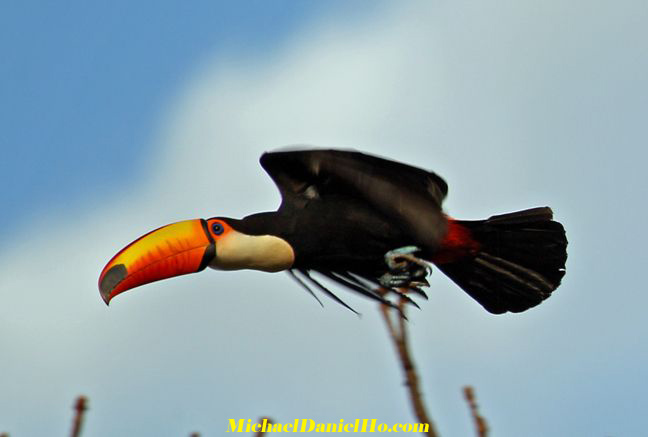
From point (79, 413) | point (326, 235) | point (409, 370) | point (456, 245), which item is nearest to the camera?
point (79, 413)

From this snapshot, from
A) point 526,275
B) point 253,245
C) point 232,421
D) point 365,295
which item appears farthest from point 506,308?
point 232,421

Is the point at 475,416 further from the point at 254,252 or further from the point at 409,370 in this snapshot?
the point at 254,252

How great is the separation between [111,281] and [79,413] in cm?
561

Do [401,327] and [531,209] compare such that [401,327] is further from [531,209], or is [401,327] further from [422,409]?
[531,209]

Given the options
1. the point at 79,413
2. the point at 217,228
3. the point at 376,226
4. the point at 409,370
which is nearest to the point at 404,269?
the point at 376,226

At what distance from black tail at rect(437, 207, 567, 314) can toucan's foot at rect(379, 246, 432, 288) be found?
0.56 m

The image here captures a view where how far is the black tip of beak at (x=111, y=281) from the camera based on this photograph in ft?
30.6

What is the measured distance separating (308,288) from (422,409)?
17.7 ft

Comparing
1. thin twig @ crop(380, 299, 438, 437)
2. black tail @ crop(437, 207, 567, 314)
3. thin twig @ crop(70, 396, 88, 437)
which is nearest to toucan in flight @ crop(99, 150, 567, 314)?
black tail @ crop(437, 207, 567, 314)

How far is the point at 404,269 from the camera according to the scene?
30.8 ft

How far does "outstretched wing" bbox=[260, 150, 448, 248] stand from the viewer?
29.2ft

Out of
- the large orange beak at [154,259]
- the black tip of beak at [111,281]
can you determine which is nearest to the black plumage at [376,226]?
the large orange beak at [154,259]

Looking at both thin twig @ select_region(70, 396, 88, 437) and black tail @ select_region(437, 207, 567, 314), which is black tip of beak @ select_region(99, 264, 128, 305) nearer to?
black tail @ select_region(437, 207, 567, 314)

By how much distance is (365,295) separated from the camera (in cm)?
966
